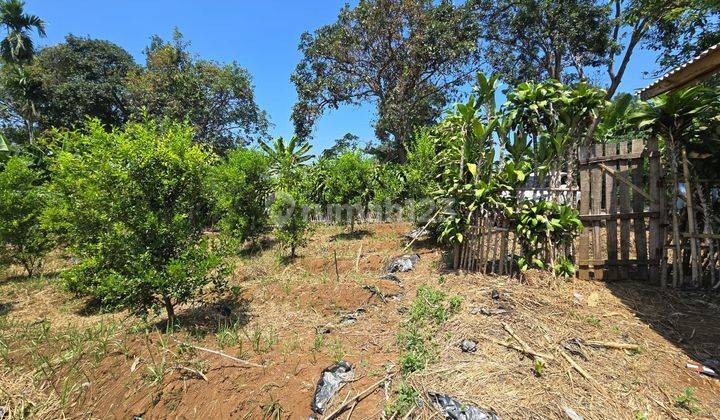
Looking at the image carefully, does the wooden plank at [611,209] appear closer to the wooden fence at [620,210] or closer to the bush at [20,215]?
the wooden fence at [620,210]

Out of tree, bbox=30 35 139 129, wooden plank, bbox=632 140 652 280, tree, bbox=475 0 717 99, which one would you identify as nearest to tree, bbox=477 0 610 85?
tree, bbox=475 0 717 99

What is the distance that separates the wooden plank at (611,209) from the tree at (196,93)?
1619 cm

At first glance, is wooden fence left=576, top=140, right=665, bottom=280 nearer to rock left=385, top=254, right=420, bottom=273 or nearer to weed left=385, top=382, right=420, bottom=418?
rock left=385, top=254, right=420, bottom=273

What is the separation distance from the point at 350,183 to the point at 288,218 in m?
3.03

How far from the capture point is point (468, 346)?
3469mm

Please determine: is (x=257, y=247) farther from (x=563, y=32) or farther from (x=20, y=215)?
(x=563, y=32)

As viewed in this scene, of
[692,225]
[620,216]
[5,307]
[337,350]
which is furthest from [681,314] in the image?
[5,307]

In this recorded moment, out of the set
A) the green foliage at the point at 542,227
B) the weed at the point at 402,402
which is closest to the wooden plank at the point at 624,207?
the green foliage at the point at 542,227

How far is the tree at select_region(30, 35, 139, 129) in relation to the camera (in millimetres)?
19406

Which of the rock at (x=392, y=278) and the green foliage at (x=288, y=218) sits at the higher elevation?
the green foliage at (x=288, y=218)

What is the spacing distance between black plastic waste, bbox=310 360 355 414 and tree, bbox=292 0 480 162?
39.7 ft

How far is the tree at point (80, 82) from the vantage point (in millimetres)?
19406

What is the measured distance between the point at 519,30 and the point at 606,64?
380cm

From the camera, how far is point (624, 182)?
504 cm
